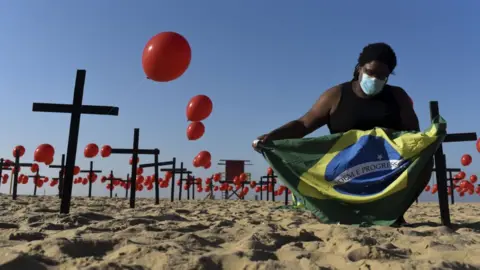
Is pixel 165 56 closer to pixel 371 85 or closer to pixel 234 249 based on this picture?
pixel 371 85

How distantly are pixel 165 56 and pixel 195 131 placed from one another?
4.77 metres

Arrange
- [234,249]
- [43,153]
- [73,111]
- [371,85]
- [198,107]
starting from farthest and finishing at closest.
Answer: [43,153], [198,107], [73,111], [371,85], [234,249]

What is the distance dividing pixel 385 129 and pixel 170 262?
3165 mm

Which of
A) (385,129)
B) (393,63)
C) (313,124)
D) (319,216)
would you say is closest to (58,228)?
(319,216)

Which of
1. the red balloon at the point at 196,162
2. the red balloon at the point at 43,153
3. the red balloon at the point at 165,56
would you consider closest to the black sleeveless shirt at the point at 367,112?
the red balloon at the point at 165,56

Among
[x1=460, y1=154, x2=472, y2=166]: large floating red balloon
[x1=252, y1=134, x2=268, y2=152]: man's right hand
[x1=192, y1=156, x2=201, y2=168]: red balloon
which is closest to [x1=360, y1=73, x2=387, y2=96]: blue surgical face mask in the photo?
[x1=252, y1=134, x2=268, y2=152]: man's right hand

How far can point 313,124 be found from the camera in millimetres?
4914

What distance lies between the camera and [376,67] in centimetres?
457

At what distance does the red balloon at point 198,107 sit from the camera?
28.1 feet

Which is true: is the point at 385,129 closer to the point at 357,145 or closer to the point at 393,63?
the point at 357,145

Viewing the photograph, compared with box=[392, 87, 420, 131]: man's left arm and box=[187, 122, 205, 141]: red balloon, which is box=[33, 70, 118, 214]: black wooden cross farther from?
box=[187, 122, 205, 141]: red balloon

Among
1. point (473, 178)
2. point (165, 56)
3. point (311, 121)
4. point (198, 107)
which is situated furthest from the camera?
point (473, 178)

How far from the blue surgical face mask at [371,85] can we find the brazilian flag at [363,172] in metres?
0.49

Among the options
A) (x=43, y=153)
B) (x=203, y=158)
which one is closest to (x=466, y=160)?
(x=203, y=158)
